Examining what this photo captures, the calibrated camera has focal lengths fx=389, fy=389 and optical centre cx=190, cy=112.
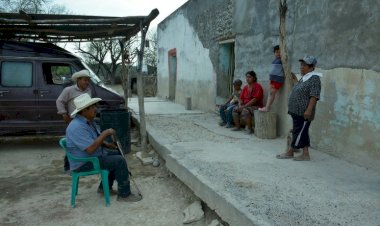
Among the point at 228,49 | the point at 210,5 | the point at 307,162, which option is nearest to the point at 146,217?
the point at 307,162

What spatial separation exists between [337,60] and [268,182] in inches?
88.4

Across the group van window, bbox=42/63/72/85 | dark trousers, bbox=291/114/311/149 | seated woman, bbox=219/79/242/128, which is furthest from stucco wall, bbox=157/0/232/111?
dark trousers, bbox=291/114/311/149

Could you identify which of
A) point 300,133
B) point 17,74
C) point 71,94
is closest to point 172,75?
point 17,74

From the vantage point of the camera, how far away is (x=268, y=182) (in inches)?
172

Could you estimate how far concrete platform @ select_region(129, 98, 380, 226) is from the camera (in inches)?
136

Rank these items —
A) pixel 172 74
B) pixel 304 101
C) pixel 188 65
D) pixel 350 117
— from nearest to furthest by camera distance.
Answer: pixel 304 101, pixel 350 117, pixel 188 65, pixel 172 74

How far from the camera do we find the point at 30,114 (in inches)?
295

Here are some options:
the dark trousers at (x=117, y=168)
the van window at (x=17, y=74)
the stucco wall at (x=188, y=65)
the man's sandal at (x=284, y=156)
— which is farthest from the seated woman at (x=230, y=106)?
the van window at (x=17, y=74)

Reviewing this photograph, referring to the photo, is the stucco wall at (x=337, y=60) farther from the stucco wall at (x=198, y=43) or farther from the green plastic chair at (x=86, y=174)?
the green plastic chair at (x=86, y=174)

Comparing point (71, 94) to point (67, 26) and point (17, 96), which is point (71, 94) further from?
point (67, 26)

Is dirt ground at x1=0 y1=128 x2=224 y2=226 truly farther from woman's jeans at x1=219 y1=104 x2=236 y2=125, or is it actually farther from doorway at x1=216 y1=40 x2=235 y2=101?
doorway at x1=216 y1=40 x2=235 y2=101

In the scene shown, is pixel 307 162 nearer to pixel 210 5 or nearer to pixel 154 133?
pixel 154 133

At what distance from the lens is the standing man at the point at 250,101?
754cm

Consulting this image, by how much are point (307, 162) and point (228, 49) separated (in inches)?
214
